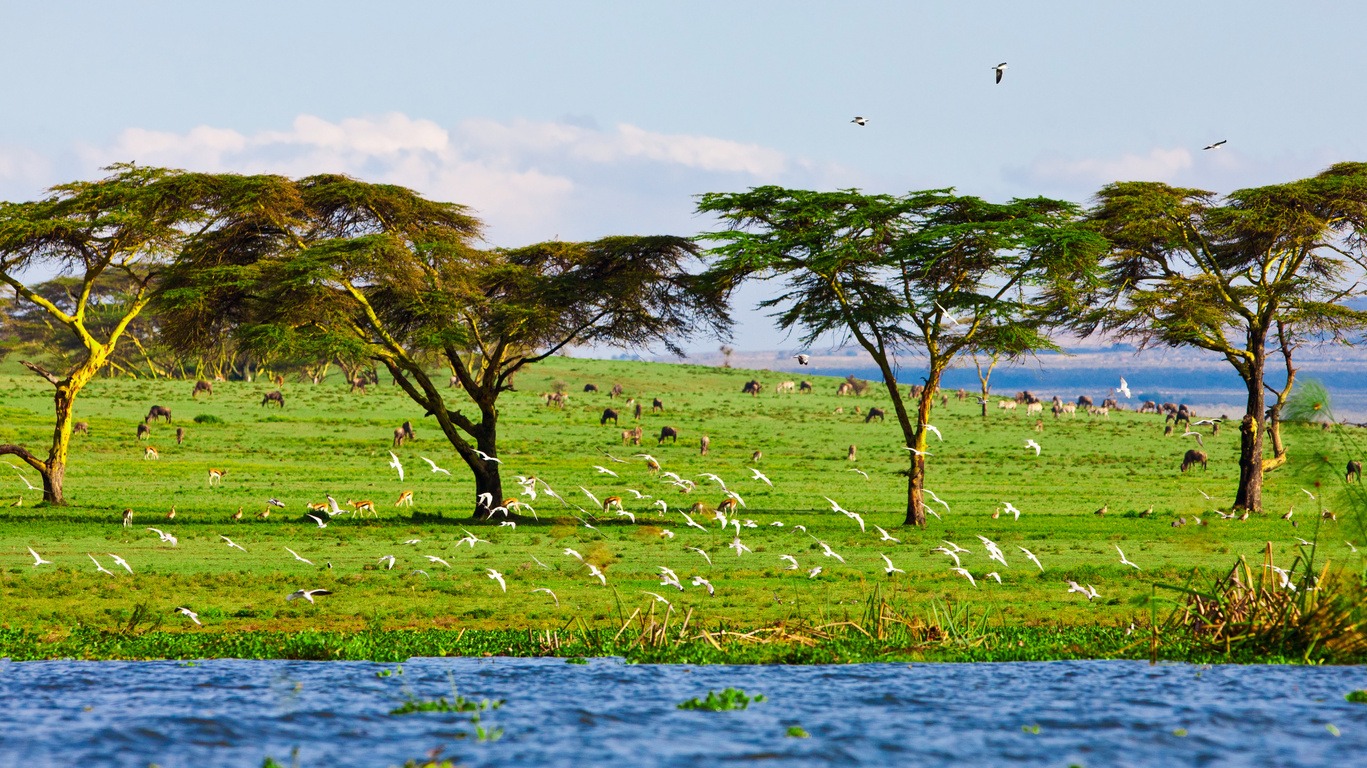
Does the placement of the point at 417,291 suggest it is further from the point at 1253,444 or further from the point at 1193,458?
the point at 1193,458

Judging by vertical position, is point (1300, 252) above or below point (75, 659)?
above

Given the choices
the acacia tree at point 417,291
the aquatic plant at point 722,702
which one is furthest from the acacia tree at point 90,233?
the aquatic plant at point 722,702

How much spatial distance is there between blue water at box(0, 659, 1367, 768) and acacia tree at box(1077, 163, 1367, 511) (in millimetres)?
28888

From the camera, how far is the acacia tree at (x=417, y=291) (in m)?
40.1

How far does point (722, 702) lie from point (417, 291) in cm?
2831

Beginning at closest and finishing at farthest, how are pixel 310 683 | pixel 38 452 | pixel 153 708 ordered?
pixel 153 708, pixel 310 683, pixel 38 452

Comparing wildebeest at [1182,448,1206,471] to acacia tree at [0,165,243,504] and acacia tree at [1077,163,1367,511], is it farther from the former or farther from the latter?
acacia tree at [0,165,243,504]

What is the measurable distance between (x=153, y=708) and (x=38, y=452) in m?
46.6

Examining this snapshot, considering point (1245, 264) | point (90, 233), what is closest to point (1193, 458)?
point (1245, 264)

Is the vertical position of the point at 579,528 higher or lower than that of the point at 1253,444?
Result: lower

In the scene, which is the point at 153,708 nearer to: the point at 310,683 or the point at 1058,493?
the point at 310,683

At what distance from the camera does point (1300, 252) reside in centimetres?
4522

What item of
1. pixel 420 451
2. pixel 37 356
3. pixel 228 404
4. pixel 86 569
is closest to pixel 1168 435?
pixel 420 451

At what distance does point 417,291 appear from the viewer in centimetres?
4119
